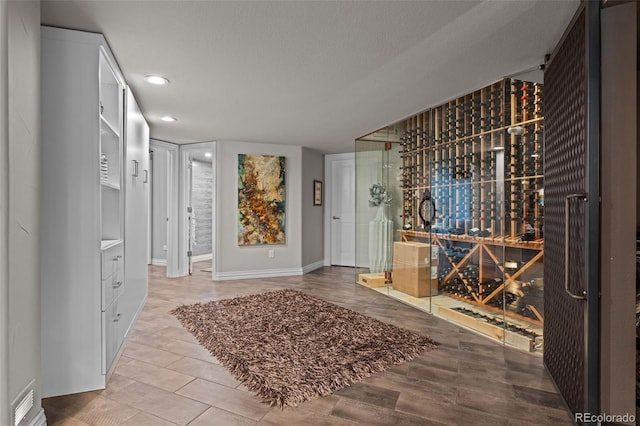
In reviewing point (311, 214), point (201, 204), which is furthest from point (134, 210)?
point (201, 204)

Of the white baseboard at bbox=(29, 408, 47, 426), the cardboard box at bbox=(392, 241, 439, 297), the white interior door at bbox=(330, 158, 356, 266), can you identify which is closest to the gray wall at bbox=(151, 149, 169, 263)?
the white interior door at bbox=(330, 158, 356, 266)

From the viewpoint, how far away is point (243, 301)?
4.26 metres

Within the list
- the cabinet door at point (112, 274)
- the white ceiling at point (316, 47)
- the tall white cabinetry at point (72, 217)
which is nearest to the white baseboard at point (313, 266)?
the white ceiling at point (316, 47)

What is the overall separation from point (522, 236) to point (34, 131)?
127 inches

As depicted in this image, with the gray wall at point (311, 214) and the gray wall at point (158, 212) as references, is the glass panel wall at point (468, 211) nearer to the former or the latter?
the gray wall at point (311, 214)

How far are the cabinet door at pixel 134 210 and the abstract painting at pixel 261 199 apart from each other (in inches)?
81.2

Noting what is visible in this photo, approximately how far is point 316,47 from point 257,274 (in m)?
4.24

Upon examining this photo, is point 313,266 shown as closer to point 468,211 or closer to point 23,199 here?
point 468,211

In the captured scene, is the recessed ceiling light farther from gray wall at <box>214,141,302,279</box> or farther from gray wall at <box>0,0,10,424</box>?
gray wall at <box>214,141,302,279</box>

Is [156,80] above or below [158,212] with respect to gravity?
above

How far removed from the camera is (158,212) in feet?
24.2

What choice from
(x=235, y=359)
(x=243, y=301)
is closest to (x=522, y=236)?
(x=235, y=359)

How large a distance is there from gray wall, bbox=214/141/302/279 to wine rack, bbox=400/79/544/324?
2.51m

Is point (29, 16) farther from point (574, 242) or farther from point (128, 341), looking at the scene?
point (574, 242)
